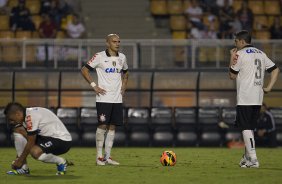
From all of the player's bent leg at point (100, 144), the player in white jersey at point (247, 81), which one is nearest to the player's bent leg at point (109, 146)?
the player's bent leg at point (100, 144)

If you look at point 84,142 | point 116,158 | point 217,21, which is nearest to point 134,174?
point 116,158

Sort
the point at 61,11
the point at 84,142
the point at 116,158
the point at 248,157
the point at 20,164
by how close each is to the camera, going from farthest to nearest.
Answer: the point at 61,11 < the point at 84,142 < the point at 116,158 < the point at 248,157 < the point at 20,164

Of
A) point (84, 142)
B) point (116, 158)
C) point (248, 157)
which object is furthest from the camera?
point (84, 142)

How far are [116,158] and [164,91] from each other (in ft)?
20.2

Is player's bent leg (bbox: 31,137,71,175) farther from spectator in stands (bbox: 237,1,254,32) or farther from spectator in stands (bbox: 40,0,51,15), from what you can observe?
spectator in stands (bbox: 40,0,51,15)

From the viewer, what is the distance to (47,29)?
28.7 metres

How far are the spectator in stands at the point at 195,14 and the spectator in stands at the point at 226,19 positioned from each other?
25.4 inches

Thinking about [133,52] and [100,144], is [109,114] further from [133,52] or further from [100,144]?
[133,52]

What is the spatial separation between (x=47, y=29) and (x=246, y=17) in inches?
246

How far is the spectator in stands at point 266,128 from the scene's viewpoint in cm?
2327

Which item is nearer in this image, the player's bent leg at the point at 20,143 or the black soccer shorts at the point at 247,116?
the player's bent leg at the point at 20,143

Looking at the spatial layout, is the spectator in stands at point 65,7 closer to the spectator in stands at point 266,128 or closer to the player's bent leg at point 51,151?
the spectator in stands at point 266,128

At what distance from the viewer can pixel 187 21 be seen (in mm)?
29938

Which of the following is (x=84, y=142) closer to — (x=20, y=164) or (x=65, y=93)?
(x=65, y=93)
